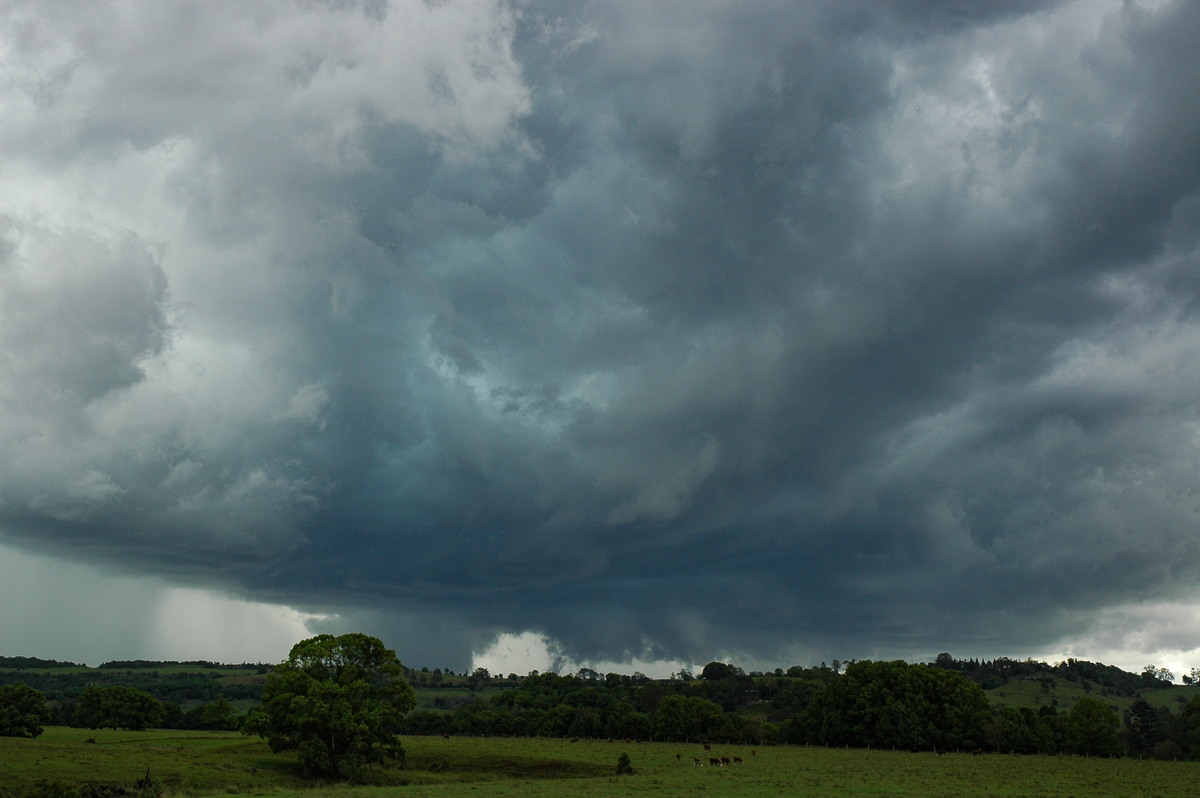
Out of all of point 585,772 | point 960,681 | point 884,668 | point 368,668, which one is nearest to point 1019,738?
point 960,681

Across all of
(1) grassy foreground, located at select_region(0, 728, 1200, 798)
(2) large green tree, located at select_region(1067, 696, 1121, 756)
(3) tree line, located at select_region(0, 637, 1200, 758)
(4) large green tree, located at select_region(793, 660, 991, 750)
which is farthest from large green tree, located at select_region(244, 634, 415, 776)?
(2) large green tree, located at select_region(1067, 696, 1121, 756)

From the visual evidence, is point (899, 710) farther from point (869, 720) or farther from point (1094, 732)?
point (1094, 732)

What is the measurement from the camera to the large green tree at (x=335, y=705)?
296ft

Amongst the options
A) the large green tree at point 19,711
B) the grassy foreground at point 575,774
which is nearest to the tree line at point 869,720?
the large green tree at point 19,711

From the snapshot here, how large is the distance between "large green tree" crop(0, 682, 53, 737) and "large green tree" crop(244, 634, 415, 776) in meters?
45.7

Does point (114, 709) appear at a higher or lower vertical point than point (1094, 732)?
lower

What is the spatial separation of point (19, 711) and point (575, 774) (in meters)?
86.4

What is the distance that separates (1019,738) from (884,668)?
24.4m

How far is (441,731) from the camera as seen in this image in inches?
7569

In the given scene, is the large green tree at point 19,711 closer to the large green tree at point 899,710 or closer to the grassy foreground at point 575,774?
the grassy foreground at point 575,774

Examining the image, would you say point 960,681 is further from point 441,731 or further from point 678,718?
point 441,731

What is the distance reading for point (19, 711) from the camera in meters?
121

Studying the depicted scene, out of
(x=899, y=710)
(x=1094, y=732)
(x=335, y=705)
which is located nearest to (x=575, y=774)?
(x=335, y=705)

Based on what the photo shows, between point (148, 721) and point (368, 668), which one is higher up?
point (368, 668)
